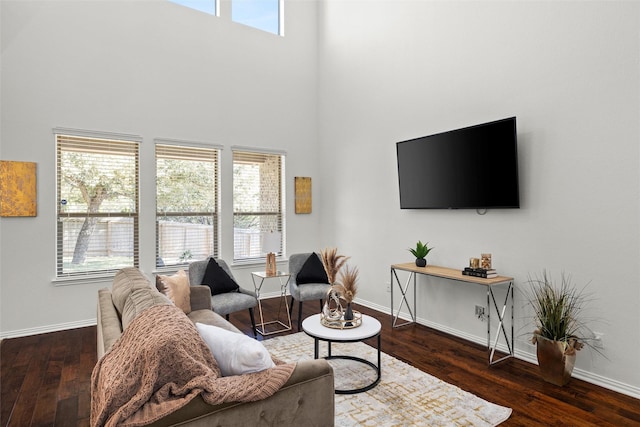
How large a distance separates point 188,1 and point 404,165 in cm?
380

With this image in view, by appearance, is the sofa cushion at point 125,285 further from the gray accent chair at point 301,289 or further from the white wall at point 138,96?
the white wall at point 138,96

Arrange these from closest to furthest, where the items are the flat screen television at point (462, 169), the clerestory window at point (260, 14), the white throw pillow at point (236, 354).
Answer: the white throw pillow at point (236, 354), the flat screen television at point (462, 169), the clerestory window at point (260, 14)

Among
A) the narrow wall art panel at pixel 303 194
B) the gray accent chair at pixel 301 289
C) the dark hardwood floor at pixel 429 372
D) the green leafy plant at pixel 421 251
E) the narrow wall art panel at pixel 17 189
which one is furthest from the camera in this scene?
the narrow wall art panel at pixel 303 194

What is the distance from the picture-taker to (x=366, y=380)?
10.0 ft

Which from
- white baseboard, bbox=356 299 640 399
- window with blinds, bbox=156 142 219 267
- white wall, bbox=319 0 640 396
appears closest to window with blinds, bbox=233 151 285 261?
window with blinds, bbox=156 142 219 267

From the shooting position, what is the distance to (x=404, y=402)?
273 centimetres

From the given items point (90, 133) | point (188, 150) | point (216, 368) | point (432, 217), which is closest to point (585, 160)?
point (432, 217)

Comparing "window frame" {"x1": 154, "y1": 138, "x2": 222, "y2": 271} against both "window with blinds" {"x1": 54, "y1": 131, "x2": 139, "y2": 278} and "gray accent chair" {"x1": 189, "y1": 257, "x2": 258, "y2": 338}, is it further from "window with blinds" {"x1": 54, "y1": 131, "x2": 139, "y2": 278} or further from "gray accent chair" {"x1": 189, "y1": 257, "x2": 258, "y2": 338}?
"gray accent chair" {"x1": 189, "y1": 257, "x2": 258, "y2": 338}

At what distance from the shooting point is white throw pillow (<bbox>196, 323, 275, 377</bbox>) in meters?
1.69

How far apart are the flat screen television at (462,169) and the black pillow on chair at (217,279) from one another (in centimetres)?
224

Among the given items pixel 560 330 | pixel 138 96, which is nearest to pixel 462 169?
pixel 560 330

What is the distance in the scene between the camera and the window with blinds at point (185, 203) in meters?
5.11

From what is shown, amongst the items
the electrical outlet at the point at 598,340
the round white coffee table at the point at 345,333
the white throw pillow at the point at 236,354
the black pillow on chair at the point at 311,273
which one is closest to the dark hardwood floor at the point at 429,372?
the electrical outlet at the point at 598,340

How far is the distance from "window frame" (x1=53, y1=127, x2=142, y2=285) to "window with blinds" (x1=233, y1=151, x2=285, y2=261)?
4.34ft
